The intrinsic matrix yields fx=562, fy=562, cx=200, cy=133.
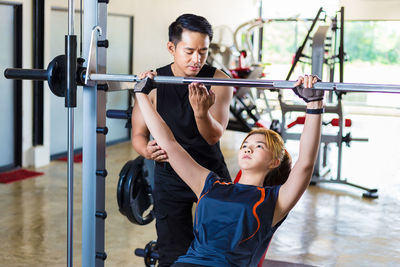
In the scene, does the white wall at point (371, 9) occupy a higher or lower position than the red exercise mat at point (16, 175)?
higher

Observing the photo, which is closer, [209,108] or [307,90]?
[307,90]

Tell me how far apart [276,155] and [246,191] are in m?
0.15

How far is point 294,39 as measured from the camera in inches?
423

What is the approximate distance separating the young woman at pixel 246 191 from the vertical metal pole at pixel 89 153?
278 millimetres

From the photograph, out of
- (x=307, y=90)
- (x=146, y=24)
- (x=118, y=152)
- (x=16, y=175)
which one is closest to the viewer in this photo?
(x=307, y=90)

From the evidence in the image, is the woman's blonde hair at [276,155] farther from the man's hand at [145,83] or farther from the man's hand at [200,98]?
the man's hand at [145,83]

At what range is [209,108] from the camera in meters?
2.00

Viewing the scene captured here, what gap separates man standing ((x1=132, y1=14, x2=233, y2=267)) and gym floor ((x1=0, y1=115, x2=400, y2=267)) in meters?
1.04

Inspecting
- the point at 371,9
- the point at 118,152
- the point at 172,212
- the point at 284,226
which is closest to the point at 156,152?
the point at 172,212

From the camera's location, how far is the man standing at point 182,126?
1.91 metres

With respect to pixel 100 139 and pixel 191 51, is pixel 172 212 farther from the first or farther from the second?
pixel 191 51

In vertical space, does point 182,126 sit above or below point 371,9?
below

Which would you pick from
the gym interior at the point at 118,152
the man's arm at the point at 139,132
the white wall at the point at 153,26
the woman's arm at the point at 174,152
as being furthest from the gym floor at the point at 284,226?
the white wall at the point at 153,26

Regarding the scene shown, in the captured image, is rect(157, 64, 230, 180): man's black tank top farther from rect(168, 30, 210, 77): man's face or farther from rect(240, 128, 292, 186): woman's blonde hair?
rect(240, 128, 292, 186): woman's blonde hair
